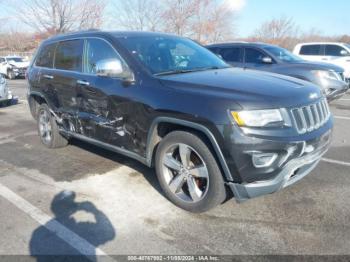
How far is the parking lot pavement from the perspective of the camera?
2939 millimetres

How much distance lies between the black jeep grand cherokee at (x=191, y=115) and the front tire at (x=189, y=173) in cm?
1

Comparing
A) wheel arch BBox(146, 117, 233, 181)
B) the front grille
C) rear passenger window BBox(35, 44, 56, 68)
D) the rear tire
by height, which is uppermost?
rear passenger window BBox(35, 44, 56, 68)

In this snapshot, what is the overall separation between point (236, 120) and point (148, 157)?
1250mm

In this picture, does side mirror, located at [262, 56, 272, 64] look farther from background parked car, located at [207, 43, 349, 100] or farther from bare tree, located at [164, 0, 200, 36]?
bare tree, located at [164, 0, 200, 36]

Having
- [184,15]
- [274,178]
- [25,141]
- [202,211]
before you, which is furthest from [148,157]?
[184,15]

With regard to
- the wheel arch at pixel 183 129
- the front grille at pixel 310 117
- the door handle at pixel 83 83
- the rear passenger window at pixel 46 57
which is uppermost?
the rear passenger window at pixel 46 57

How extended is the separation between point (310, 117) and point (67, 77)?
128 inches

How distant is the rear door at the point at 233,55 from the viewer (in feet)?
30.1

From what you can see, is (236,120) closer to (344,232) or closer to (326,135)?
(326,135)

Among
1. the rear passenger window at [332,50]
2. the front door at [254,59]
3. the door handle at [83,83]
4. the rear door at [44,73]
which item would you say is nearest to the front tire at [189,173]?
the door handle at [83,83]

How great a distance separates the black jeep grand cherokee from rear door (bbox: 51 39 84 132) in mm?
18

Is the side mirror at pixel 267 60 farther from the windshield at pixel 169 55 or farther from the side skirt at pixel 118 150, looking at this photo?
the side skirt at pixel 118 150

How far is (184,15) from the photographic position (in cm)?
3111

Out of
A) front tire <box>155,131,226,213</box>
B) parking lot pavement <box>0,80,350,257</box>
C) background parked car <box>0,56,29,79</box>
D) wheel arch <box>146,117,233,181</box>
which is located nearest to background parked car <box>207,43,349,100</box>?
parking lot pavement <box>0,80,350,257</box>
